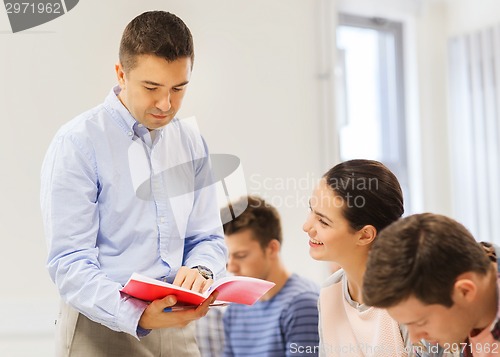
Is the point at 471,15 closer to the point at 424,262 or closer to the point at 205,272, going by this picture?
the point at 205,272

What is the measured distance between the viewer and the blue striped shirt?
2.13 meters

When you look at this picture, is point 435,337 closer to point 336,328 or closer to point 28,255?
point 336,328

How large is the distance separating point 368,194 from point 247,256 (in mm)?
847

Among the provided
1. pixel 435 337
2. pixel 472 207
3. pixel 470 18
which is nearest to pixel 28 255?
pixel 435 337

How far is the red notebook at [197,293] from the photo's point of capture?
4.55ft

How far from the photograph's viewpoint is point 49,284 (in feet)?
7.59

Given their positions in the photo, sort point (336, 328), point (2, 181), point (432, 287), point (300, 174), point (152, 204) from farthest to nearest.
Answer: point (300, 174), point (2, 181), point (336, 328), point (152, 204), point (432, 287)

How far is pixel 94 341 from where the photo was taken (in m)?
1.53

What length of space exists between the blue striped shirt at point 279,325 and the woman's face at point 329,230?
492 millimetres

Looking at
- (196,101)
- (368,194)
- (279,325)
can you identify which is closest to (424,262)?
(368,194)

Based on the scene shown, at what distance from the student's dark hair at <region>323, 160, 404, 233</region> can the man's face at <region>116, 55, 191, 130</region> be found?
42 cm

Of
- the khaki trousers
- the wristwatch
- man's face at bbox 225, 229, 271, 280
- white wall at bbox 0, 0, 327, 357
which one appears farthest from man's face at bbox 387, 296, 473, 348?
white wall at bbox 0, 0, 327, 357

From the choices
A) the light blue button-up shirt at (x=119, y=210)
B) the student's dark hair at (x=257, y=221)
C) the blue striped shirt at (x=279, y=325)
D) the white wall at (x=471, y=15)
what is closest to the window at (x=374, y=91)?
the white wall at (x=471, y=15)

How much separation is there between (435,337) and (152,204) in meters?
0.66
